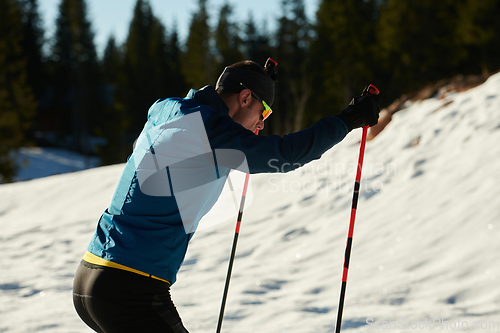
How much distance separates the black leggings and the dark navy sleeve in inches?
23.6

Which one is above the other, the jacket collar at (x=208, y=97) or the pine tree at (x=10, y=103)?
the pine tree at (x=10, y=103)

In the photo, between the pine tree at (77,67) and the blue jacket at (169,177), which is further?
the pine tree at (77,67)

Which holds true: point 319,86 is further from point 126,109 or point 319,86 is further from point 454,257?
point 454,257

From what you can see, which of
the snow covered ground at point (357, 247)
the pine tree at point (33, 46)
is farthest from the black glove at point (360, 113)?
the pine tree at point (33, 46)

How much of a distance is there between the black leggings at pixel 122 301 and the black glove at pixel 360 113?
3.38ft

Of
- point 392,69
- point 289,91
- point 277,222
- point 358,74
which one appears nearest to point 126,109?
point 289,91

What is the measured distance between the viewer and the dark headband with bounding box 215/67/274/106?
1909 millimetres

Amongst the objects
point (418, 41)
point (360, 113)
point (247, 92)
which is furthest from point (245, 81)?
point (418, 41)

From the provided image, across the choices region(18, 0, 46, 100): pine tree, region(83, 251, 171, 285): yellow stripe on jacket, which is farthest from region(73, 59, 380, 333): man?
region(18, 0, 46, 100): pine tree

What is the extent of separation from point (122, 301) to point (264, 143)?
78cm

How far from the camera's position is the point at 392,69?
23859 millimetres

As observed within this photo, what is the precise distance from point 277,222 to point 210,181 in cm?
431

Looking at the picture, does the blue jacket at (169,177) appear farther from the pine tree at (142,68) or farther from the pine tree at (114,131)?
the pine tree at (142,68)

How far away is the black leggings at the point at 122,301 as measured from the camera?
Result: 4.95 ft
